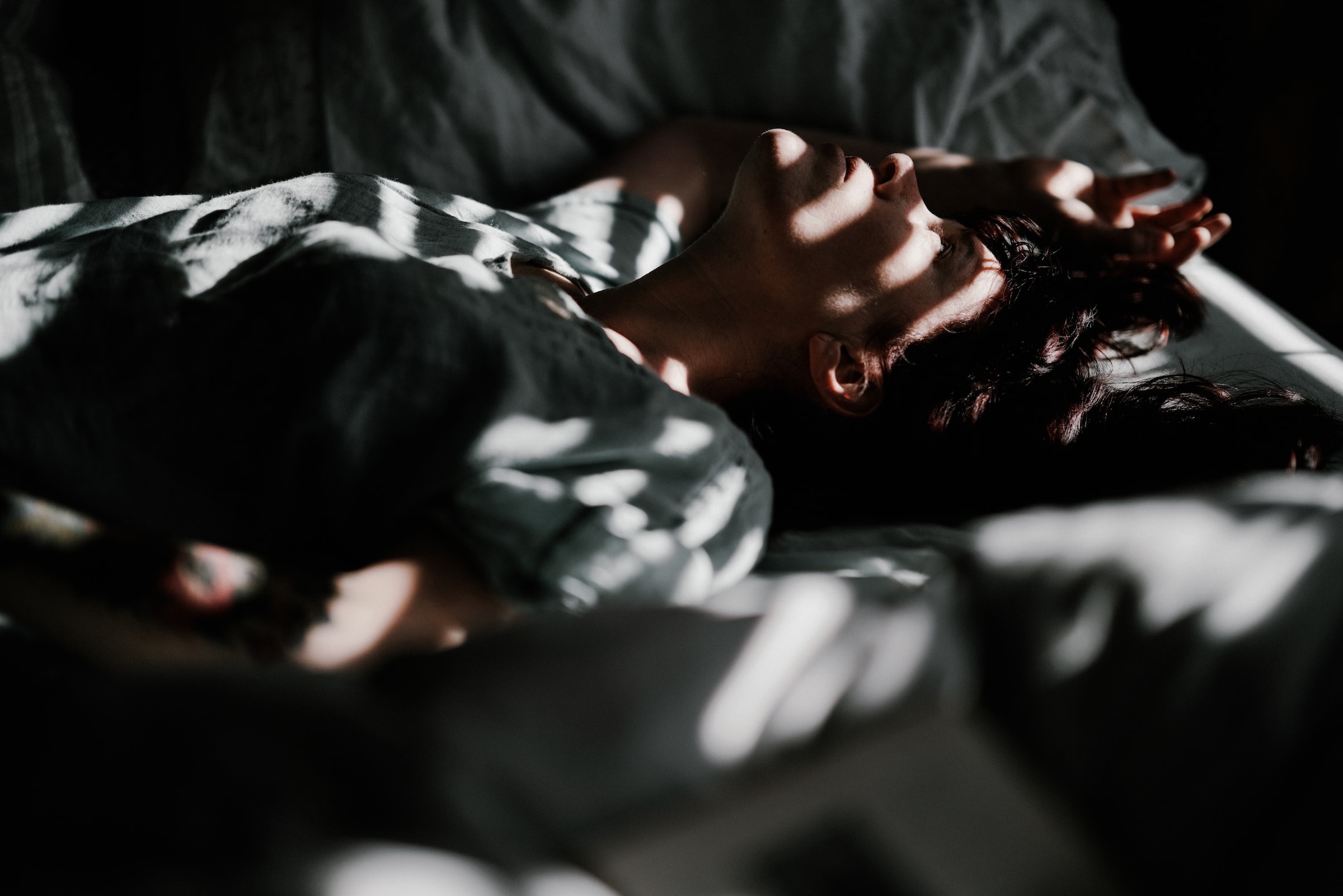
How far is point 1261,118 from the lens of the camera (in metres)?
1.62

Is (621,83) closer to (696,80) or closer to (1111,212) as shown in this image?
(696,80)

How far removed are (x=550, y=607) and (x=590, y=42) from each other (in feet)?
3.25

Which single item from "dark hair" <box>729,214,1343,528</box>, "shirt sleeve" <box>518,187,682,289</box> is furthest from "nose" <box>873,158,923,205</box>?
"shirt sleeve" <box>518,187,682,289</box>

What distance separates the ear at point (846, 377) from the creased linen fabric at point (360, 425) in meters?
0.25

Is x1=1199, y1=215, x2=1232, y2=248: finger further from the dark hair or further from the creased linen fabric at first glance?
the creased linen fabric

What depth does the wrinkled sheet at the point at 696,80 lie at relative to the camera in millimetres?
1271

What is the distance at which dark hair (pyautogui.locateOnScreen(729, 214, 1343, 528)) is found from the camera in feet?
2.86

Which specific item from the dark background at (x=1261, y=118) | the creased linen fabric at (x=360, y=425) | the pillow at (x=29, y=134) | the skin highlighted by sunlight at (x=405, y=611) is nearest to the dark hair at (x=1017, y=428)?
the creased linen fabric at (x=360, y=425)

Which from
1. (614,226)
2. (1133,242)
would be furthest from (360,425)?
(1133,242)

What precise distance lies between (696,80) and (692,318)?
0.62 m

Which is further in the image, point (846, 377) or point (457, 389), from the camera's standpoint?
point (846, 377)

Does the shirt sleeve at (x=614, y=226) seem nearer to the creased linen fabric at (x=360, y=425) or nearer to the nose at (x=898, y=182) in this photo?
the nose at (x=898, y=182)

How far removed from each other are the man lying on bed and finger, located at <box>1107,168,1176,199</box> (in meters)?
0.38

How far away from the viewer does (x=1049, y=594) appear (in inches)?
22.6
